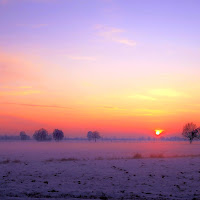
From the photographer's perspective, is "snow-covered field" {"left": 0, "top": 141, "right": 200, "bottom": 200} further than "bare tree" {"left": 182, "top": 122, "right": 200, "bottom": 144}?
No

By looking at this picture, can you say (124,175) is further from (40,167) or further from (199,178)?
(40,167)

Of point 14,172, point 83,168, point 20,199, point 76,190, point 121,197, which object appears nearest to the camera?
point 20,199

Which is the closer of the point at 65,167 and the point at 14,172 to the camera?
the point at 14,172

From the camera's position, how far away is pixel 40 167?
29469mm

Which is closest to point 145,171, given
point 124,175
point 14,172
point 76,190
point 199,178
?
point 124,175

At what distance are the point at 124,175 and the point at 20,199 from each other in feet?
40.2

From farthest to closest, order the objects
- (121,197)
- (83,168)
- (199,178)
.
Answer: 1. (83,168)
2. (199,178)
3. (121,197)

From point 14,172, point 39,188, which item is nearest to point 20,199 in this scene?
point 39,188

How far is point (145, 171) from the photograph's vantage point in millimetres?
27500

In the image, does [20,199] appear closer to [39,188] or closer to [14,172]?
[39,188]

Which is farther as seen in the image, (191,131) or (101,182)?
(191,131)

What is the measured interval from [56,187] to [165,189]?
8404 mm

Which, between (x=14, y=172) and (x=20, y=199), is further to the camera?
(x=14, y=172)

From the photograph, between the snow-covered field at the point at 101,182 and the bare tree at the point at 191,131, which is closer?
the snow-covered field at the point at 101,182
